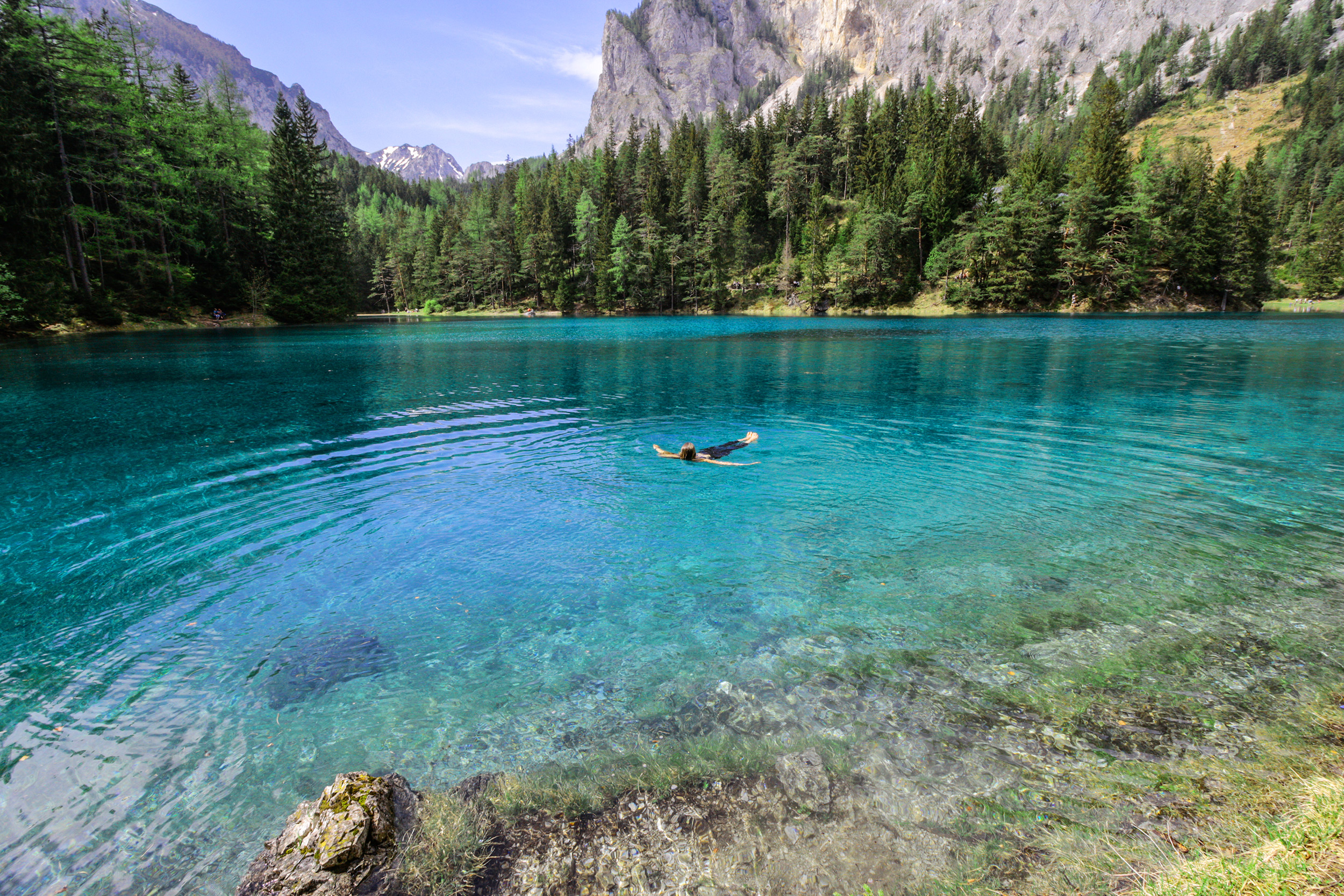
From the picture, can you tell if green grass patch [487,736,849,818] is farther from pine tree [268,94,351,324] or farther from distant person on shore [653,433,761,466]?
pine tree [268,94,351,324]

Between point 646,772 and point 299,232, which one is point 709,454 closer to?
point 646,772

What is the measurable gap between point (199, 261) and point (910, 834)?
256 ft

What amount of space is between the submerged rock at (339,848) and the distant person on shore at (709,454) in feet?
32.5

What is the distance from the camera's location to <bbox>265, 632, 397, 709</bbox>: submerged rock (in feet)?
17.7

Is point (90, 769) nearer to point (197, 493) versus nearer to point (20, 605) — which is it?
point (20, 605)

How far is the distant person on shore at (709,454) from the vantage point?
42.6ft

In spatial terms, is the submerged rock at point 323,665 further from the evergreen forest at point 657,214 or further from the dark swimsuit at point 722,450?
the evergreen forest at point 657,214

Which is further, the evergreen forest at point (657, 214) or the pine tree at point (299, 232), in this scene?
the pine tree at point (299, 232)

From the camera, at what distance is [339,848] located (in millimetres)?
3238

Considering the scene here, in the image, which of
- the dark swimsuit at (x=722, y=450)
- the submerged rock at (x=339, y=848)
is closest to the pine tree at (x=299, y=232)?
the dark swimsuit at (x=722, y=450)

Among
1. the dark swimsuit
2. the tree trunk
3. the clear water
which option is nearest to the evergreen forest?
the tree trunk

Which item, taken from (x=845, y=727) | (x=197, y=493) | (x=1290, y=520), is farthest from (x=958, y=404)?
(x=197, y=493)

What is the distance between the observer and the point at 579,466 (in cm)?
1298

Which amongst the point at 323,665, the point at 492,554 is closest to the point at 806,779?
the point at 323,665
